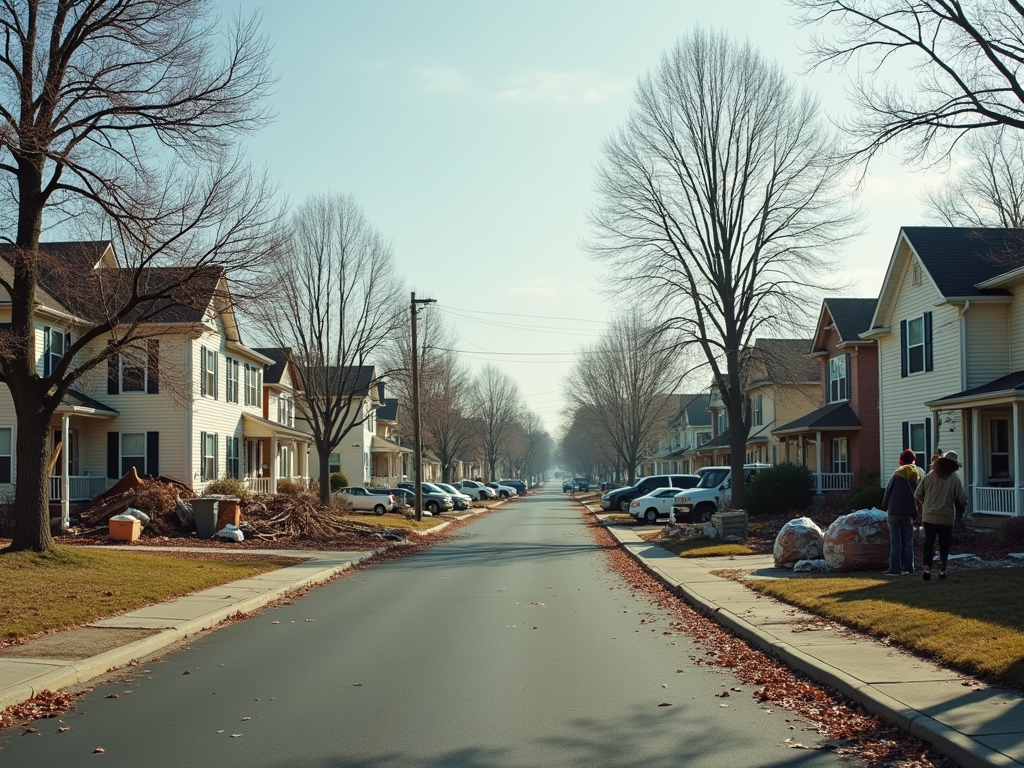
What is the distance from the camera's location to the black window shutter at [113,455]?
35.3 m

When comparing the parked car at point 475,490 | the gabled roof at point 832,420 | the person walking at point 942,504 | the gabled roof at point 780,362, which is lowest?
the parked car at point 475,490

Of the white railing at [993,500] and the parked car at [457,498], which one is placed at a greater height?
the white railing at [993,500]

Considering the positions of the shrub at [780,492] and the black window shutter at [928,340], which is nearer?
the black window shutter at [928,340]

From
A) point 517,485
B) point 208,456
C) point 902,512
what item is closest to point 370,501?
point 208,456

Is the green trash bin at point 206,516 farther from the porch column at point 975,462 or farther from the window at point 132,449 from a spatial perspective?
the porch column at point 975,462

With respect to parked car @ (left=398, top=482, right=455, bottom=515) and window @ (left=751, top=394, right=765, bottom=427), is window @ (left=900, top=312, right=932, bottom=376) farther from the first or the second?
parked car @ (left=398, top=482, right=455, bottom=515)

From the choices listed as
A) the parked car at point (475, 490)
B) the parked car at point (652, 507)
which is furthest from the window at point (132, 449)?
the parked car at point (475, 490)

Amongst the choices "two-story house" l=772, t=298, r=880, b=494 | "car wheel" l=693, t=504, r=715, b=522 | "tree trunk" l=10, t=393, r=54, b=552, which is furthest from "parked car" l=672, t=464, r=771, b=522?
"tree trunk" l=10, t=393, r=54, b=552

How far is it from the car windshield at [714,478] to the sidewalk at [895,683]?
75.2 ft

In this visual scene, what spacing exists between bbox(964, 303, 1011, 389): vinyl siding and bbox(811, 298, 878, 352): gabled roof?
33.3 ft

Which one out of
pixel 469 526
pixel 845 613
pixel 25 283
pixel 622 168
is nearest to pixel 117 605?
pixel 25 283

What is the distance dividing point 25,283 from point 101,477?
59.9 ft

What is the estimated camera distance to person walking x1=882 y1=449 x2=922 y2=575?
15812 millimetres

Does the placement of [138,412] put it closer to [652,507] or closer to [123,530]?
[123,530]
